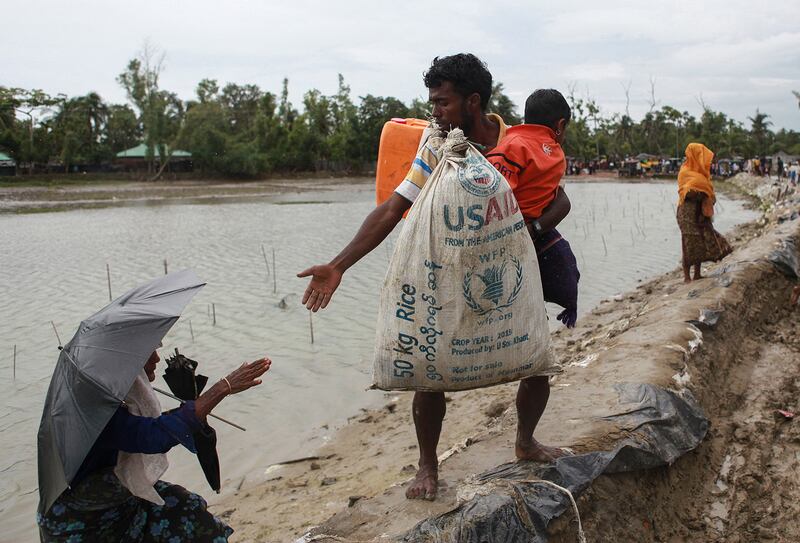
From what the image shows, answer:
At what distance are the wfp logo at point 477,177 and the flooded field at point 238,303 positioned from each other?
3.12m

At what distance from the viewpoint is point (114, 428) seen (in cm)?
214

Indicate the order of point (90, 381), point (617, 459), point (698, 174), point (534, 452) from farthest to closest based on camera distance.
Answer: point (698, 174) < point (617, 459) < point (534, 452) < point (90, 381)

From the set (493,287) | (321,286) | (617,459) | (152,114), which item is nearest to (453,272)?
(493,287)

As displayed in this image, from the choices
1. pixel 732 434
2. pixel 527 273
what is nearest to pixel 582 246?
pixel 732 434

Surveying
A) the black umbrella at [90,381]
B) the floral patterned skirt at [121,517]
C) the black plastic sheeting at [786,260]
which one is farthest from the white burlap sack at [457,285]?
the black plastic sheeting at [786,260]

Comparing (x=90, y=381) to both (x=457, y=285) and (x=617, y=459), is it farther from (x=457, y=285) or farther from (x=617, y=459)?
(x=617, y=459)

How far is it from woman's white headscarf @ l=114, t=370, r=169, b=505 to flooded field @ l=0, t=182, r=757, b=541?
227 cm

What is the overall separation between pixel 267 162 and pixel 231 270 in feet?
118

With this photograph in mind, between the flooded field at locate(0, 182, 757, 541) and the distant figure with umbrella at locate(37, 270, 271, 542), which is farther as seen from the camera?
the flooded field at locate(0, 182, 757, 541)

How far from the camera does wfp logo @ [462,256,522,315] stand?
7.09 feet

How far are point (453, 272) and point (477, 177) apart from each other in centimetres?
31

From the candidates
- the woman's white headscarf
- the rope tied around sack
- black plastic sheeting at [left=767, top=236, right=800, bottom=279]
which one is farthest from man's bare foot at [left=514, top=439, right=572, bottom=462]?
black plastic sheeting at [left=767, top=236, right=800, bottom=279]

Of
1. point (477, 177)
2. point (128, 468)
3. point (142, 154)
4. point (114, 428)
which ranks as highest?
point (142, 154)

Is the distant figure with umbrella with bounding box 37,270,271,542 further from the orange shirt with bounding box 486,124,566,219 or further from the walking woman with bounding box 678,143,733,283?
the walking woman with bounding box 678,143,733,283
